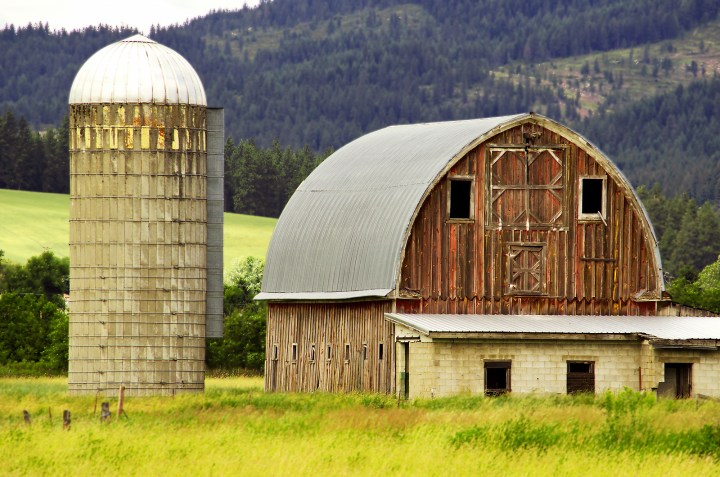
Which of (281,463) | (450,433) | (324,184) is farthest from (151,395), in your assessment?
(281,463)

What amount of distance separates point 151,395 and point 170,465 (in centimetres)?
1873

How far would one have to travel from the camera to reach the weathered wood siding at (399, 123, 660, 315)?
1779 inches

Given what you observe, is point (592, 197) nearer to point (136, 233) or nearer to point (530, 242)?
point (530, 242)

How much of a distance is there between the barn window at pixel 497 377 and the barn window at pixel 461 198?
4.73m

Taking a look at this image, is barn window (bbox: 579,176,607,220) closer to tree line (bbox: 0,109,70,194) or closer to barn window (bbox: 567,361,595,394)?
barn window (bbox: 567,361,595,394)

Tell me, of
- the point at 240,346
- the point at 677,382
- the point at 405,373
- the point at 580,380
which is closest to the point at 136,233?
the point at 405,373

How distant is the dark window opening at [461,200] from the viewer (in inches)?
1803

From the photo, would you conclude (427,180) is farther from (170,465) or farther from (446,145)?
(170,465)

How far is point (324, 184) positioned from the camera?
52.0m

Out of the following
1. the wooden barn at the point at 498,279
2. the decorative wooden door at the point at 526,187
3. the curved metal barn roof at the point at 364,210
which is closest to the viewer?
the wooden barn at the point at 498,279

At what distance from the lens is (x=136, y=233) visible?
152ft

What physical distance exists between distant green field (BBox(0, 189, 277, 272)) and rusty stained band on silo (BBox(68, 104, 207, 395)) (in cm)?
7164

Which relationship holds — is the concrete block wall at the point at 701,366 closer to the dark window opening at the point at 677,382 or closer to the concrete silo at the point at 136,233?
the dark window opening at the point at 677,382

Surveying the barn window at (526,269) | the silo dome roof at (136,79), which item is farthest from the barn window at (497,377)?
the silo dome roof at (136,79)
